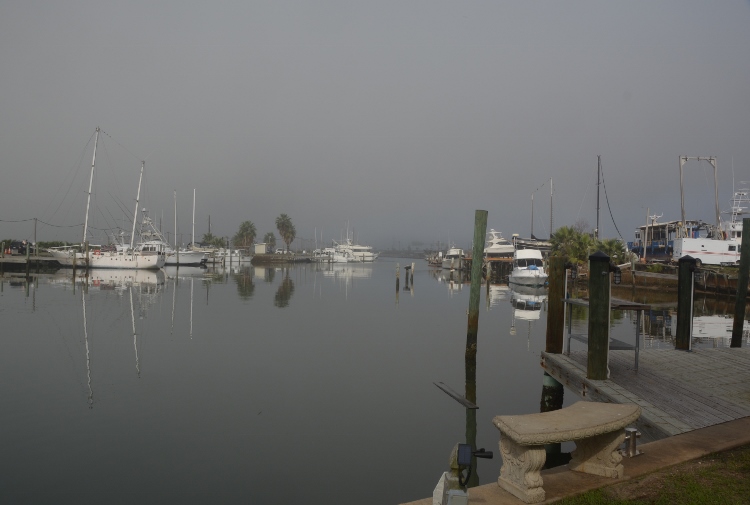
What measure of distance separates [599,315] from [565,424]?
5253 mm

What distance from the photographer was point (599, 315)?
34.6 feet

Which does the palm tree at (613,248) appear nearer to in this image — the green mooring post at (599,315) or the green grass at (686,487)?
the green mooring post at (599,315)

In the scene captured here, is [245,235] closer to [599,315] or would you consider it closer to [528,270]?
[528,270]

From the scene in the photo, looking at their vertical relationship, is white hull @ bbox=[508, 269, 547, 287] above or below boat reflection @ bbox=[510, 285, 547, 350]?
above

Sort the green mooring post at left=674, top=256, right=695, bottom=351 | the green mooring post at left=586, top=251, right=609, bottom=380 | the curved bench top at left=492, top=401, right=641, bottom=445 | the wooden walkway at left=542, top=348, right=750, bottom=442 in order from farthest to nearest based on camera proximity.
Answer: the green mooring post at left=674, top=256, right=695, bottom=351
the green mooring post at left=586, top=251, right=609, bottom=380
the wooden walkway at left=542, top=348, right=750, bottom=442
the curved bench top at left=492, top=401, right=641, bottom=445

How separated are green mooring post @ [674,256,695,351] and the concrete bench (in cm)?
854

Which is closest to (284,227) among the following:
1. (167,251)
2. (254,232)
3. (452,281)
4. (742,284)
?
(254,232)

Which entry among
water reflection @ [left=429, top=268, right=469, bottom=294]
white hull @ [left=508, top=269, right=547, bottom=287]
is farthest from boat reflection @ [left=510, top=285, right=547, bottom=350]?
water reflection @ [left=429, top=268, right=469, bottom=294]

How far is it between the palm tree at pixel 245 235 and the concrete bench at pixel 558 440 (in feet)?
554

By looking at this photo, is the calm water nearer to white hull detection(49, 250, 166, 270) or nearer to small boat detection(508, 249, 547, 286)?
small boat detection(508, 249, 547, 286)

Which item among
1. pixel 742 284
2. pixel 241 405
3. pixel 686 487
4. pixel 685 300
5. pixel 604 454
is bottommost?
pixel 241 405

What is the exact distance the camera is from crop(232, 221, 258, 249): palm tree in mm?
171875

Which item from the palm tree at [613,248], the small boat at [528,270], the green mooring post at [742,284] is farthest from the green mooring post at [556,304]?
the palm tree at [613,248]

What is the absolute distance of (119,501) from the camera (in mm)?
8508
